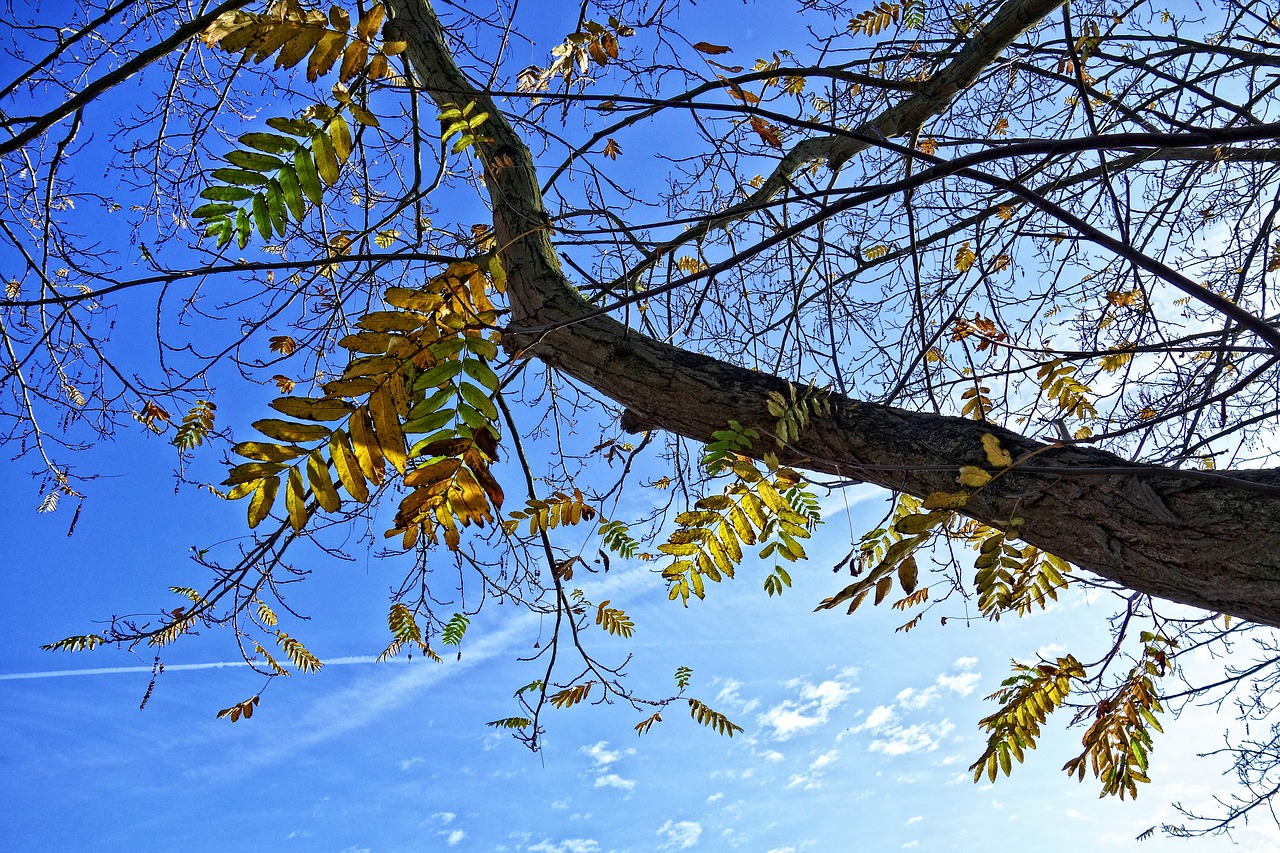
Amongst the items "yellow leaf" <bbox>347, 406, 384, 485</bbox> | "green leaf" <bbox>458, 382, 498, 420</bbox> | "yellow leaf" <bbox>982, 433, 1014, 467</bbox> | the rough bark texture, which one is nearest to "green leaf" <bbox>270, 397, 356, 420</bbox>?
"yellow leaf" <bbox>347, 406, 384, 485</bbox>

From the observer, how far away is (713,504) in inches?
57.6

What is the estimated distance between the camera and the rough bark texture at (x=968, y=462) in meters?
1.21

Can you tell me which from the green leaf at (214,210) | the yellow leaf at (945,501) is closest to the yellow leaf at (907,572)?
the yellow leaf at (945,501)

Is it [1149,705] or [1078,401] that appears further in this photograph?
[1078,401]

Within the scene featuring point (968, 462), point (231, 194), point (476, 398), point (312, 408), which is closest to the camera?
point (312, 408)

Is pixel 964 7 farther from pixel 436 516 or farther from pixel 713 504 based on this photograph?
pixel 436 516

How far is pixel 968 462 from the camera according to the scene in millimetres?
1462

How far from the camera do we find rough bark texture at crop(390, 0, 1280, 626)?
1212 millimetres

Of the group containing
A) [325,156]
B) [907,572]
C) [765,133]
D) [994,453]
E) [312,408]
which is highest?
[765,133]

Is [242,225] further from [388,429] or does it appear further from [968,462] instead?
[968,462]

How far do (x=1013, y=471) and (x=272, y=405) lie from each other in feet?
4.18

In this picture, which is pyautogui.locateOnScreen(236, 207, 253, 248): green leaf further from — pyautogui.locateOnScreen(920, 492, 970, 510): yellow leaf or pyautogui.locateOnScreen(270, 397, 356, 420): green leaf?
pyautogui.locateOnScreen(920, 492, 970, 510): yellow leaf

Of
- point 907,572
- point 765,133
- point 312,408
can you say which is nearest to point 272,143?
point 312,408

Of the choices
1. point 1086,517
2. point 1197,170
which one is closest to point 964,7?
point 1197,170
